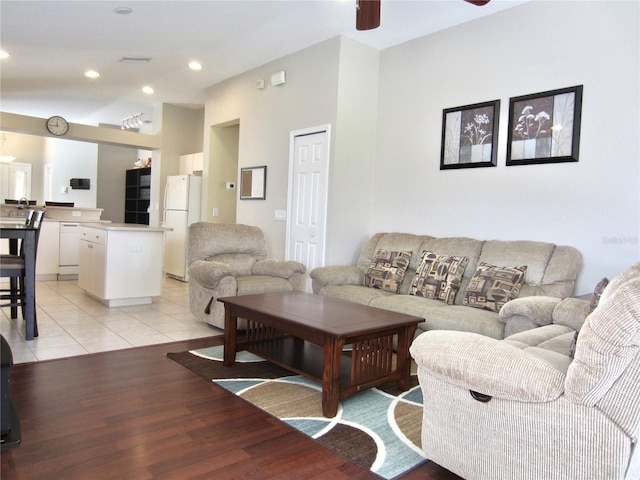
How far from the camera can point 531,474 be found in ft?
5.20

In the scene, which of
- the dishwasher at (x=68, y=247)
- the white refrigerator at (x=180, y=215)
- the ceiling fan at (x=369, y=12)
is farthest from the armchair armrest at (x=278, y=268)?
the dishwasher at (x=68, y=247)


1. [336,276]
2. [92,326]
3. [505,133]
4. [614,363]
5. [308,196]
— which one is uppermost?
[505,133]

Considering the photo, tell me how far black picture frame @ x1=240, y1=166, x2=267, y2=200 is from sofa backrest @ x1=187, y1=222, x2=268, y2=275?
911 mm

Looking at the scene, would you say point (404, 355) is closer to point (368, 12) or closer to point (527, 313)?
point (527, 313)

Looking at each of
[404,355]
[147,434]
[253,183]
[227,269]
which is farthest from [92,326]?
[404,355]

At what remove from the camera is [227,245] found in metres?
4.50

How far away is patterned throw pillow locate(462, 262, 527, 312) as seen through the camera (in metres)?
3.26

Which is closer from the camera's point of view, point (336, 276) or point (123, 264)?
point (336, 276)

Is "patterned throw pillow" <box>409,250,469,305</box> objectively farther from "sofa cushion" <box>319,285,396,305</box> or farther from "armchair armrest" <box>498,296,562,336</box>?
"armchair armrest" <box>498,296,562,336</box>

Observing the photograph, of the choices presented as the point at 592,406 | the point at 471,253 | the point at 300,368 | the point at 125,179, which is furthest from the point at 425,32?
the point at 125,179

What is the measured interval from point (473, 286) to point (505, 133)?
4.56ft

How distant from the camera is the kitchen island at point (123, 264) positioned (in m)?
4.74

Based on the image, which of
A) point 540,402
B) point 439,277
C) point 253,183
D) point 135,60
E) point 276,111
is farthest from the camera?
point 253,183

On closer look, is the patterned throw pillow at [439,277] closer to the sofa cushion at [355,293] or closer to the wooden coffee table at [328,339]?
the sofa cushion at [355,293]
